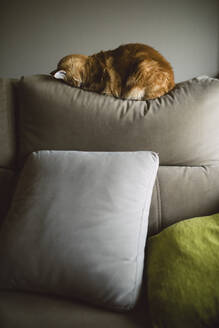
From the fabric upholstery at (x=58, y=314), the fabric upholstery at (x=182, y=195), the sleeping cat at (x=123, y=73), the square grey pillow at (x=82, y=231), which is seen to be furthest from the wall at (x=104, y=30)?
the fabric upholstery at (x=58, y=314)

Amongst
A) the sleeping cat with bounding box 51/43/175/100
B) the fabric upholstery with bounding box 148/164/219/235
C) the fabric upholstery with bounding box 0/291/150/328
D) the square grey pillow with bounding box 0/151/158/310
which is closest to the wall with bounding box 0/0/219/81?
the sleeping cat with bounding box 51/43/175/100

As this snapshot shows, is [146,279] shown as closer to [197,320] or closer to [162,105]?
[197,320]

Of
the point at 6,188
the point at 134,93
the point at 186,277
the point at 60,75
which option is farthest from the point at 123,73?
the point at 186,277

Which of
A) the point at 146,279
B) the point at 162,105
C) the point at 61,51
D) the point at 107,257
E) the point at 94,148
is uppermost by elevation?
the point at 61,51

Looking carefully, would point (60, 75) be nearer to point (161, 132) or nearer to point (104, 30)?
point (161, 132)

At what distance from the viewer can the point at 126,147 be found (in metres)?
0.96

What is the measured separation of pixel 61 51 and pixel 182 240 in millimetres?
1545

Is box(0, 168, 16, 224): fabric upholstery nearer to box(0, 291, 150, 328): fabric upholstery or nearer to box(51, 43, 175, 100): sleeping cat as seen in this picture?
box(0, 291, 150, 328): fabric upholstery

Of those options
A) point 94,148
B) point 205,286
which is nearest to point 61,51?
point 94,148

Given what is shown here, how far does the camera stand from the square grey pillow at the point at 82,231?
0.68 metres

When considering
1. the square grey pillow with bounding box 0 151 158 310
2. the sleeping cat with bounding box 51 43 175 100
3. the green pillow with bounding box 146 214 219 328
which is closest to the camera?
the green pillow with bounding box 146 214 219 328

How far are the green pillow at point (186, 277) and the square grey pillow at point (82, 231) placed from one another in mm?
68

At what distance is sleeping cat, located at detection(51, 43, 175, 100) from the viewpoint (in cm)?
105

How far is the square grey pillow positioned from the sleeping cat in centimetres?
35
